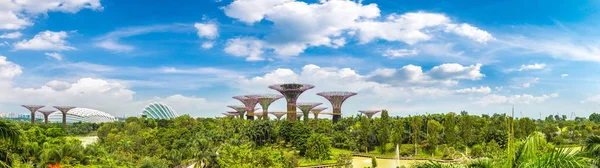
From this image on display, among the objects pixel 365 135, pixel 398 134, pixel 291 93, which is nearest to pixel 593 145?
pixel 398 134

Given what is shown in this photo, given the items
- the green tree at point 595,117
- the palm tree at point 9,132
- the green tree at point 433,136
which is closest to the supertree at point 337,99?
the green tree at point 433,136

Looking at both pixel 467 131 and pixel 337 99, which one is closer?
pixel 467 131

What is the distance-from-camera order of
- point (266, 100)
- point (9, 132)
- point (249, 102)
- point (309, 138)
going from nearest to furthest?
point (9, 132) → point (309, 138) → point (266, 100) → point (249, 102)

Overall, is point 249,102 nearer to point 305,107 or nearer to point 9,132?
point 305,107

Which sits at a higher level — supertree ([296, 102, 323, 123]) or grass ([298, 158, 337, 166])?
supertree ([296, 102, 323, 123])

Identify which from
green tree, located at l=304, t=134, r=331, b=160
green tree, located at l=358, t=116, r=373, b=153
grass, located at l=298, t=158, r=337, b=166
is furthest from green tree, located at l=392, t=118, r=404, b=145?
green tree, located at l=304, t=134, r=331, b=160

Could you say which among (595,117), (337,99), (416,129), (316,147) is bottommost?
(316,147)

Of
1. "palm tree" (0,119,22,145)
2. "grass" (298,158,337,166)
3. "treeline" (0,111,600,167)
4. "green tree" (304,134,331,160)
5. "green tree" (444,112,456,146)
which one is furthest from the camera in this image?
"green tree" (444,112,456,146)

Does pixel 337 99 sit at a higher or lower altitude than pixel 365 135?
higher

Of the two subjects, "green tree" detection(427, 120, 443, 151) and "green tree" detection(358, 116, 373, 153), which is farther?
"green tree" detection(358, 116, 373, 153)

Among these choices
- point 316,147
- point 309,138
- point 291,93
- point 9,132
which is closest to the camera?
point 9,132

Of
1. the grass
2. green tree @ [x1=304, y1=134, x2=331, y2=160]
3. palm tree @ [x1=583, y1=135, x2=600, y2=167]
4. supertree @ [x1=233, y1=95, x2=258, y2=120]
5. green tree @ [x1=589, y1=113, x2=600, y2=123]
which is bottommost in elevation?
the grass

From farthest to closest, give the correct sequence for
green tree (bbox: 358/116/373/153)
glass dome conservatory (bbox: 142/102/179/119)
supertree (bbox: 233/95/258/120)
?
glass dome conservatory (bbox: 142/102/179/119), supertree (bbox: 233/95/258/120), green tree (bbox: 358/116/373/153)

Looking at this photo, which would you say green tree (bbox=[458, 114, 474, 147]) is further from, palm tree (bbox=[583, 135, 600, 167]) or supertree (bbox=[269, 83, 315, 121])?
palm tree (bbox=[583, 135, 600, 167])
